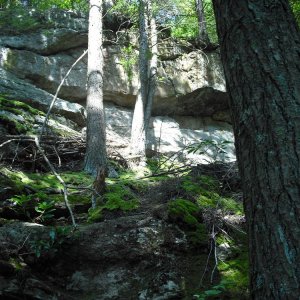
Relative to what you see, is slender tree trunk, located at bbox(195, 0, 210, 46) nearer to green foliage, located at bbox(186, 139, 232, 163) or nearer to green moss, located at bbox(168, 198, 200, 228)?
green foliage, located at bbox(186, 139, 232, 163)

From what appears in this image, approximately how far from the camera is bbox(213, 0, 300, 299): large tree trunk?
166 cm

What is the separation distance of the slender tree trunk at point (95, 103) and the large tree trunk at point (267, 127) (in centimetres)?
606

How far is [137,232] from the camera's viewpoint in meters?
3.84

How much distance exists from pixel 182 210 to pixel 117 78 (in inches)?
416

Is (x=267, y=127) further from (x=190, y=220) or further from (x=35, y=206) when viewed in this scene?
(x=35, y=206)

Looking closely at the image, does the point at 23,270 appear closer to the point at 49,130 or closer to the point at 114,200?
the point at 114,200

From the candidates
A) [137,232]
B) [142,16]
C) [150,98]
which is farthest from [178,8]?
[137,232]

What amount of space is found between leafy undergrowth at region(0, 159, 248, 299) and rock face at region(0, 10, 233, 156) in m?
6.33

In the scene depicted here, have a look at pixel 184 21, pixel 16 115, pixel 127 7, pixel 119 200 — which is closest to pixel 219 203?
pixel 119 200

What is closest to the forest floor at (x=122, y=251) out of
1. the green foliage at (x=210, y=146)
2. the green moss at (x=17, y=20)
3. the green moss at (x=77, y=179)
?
the green foliage at (x=210, y=146)

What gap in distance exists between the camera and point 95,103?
29.0ft

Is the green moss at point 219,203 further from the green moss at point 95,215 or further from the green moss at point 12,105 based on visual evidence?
the green moss at point 12,105

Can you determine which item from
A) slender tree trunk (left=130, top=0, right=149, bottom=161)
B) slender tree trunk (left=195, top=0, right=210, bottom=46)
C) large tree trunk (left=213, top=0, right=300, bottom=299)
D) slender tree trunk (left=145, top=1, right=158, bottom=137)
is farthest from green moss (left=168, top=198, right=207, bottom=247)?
slender tree trunk (left=195, top=0, right=210, bottom=46)

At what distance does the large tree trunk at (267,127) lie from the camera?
166cm
